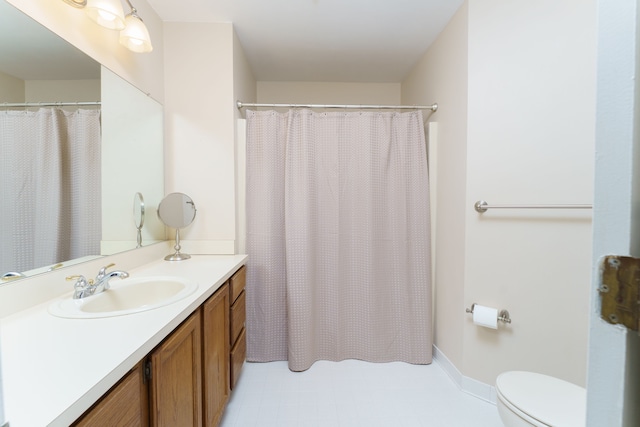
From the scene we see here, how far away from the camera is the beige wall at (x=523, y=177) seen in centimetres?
125

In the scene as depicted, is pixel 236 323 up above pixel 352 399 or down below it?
above

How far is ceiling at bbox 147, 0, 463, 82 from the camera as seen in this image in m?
1.60

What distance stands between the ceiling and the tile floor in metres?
2.39

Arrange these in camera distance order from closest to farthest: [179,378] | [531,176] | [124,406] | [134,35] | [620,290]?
[620,290] < [124,406] < [179,378] < [134,35] < [531,176]

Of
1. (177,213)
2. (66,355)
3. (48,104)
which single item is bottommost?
(66,355)

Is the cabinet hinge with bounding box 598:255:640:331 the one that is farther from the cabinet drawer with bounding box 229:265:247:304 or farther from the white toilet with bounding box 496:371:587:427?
the cabinet drawer with bounding box 229:265:247:304

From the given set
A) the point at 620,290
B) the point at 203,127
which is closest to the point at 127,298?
the point at 203,127

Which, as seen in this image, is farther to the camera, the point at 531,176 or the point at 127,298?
the point at 531,176

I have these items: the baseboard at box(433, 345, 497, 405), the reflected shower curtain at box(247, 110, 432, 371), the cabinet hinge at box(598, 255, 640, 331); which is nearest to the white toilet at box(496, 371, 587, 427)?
the baseboard at box(433, 345, 497, 405)

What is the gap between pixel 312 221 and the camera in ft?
6.21

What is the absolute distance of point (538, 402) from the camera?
102 cm

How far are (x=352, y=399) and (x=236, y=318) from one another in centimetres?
85

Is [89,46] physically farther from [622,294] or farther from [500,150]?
[500,150]

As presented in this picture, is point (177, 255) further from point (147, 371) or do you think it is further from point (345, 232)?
point (345, 232)
